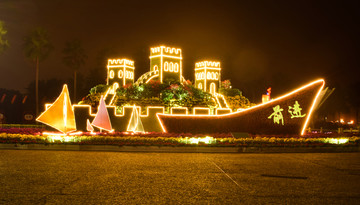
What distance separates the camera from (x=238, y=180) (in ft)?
29.8

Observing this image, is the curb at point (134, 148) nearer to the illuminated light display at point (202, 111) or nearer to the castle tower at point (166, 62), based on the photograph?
the illuminated light display at point (202, 111)

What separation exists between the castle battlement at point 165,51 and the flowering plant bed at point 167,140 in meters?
17.7

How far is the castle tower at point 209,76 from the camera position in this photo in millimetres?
40969

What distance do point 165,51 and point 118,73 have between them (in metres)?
7.01

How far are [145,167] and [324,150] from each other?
10.8 metres

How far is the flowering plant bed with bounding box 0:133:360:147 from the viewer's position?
1811 centimetres

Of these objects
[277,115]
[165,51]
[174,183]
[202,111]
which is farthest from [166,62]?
[174,183]

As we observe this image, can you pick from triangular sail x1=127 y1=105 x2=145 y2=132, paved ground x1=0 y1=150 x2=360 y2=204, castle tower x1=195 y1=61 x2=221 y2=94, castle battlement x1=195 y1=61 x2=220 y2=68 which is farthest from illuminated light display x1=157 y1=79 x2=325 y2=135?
castle battlement x1=195 y1=61 x2=220 y2=68

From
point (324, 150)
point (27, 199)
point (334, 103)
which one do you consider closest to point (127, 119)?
point (324, 150)

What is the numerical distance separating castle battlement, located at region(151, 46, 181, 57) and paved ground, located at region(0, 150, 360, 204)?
966 inches

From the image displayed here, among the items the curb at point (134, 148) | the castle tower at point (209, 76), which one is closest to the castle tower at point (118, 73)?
the castle tower at point (209, 76)

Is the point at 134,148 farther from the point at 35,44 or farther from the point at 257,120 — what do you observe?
the point at 35,44

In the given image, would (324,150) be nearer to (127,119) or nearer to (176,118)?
(176,118)

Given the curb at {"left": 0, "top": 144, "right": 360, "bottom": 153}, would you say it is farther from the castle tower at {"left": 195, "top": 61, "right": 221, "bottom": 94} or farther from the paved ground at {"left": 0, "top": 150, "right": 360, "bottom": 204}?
the castle tower at {"left": 195, "top": 61, "right": 221, "bottom": 94}
